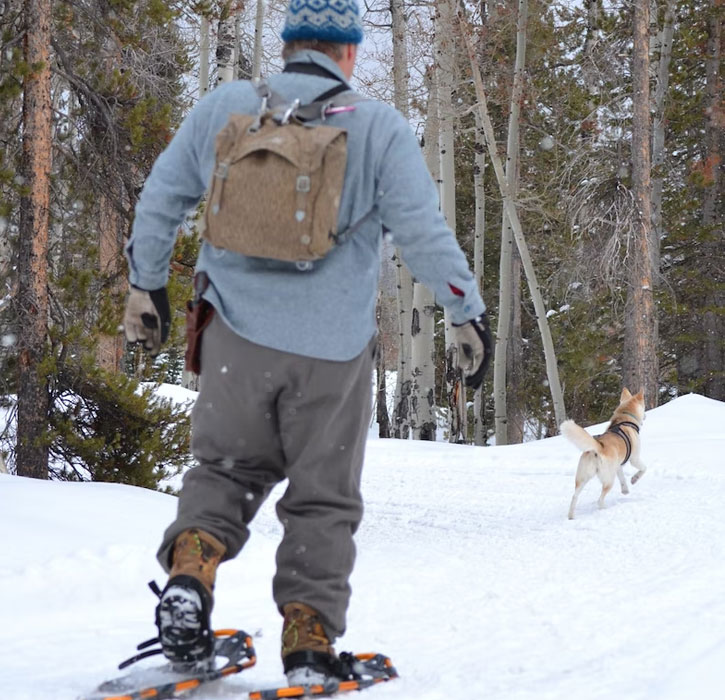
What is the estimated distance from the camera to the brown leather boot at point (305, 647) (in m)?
2.49

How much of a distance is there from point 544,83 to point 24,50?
1684 cm

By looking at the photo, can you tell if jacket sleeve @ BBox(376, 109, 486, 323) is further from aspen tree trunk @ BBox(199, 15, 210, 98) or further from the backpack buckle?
aspen tree trunk @ BBox(199, 15, 210, 98)

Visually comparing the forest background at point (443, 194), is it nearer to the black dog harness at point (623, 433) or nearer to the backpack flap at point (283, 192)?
the black dog harness at point (623, 433)

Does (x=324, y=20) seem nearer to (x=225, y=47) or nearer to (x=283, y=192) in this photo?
(x=283, y=192)

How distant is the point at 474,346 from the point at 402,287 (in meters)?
16.9

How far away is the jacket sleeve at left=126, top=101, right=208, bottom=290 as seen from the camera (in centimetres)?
270

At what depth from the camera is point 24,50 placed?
6.80 meters

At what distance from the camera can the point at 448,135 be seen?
1678cm

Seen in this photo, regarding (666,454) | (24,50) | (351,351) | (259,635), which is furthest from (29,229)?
(666,454)

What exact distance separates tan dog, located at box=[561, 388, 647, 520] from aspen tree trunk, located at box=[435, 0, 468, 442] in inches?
298

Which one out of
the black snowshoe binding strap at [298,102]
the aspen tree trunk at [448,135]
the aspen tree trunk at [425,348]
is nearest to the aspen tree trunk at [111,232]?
the black snowshoe binding strap at [298,102]

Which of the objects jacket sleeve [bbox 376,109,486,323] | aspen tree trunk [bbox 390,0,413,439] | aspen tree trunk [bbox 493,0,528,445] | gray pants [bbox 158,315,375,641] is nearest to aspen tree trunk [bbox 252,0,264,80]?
aspen tree trunk [bbox 390,0,413,439]

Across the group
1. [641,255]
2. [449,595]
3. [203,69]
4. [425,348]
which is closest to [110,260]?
[449,595]

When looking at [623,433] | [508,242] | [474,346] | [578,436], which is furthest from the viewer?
[508,242]
